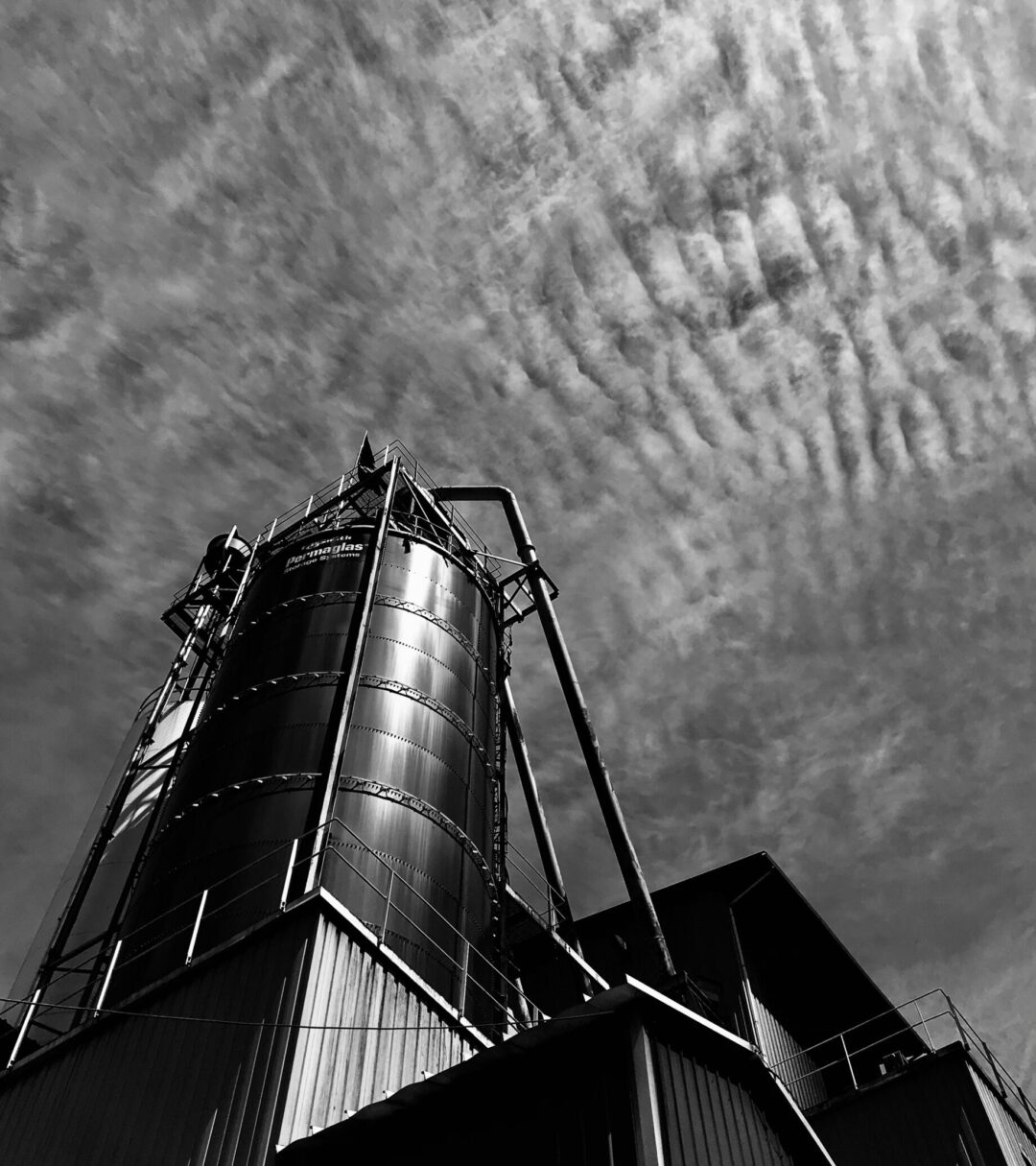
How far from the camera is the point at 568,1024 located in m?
8.14

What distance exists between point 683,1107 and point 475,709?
832 cm

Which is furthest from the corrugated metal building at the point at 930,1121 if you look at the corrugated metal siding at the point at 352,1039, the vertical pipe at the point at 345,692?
the vertical pipe at the point at 345,692

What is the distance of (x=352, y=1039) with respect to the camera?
9617 mm

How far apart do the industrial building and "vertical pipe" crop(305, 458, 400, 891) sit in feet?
0.20

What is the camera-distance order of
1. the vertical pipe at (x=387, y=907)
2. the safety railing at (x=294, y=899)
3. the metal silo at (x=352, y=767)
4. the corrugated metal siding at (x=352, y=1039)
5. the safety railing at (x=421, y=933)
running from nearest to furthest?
the corrugated metal siding at (x=352, y=1039) → the safety railing at (x=294, y=899) → the vertical pipe at (x=387, y=907) → the safety railing at (x=421, y=933) → the metal silo at (x=352, y=767)

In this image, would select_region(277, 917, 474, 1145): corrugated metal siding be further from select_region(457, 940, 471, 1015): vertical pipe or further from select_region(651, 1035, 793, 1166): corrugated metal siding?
select_region(651, 1035, 793, 1166): corrugated metal siding

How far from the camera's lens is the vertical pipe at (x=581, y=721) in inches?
585

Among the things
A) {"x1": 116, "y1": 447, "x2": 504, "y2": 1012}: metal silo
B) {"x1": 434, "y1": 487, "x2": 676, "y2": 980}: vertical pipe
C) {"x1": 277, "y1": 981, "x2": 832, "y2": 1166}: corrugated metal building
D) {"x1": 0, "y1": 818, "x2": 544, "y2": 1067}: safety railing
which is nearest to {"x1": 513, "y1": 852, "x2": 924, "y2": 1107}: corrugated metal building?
{"x1": 434, "y1": 487, "x2": 676, "y2": 980}: vertical pipe

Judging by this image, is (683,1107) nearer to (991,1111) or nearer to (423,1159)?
(423,1159)

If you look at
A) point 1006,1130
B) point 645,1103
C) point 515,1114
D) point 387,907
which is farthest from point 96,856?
point 1006,1130

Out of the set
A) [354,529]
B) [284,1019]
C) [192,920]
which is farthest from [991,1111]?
[354,529]

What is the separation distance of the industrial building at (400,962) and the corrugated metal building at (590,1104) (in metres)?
0.03

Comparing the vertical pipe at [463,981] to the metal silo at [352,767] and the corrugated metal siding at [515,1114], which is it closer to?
the metal silo at [352,767]

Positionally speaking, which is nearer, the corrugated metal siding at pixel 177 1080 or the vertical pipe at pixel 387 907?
the corrugated metal siding at pixel 177 1080
